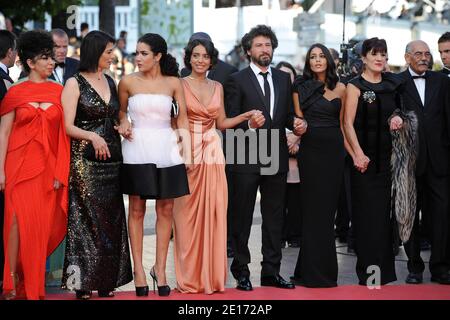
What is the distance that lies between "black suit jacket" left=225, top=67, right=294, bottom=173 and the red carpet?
99 cm

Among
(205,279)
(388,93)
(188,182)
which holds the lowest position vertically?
(205,279)

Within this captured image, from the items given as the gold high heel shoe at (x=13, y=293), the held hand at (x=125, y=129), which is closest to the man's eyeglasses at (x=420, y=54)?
the held hand at (x=125, y=129)

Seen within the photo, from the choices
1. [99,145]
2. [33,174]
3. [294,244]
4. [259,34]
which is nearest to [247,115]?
[259,34]

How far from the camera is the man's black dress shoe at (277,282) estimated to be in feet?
27.4

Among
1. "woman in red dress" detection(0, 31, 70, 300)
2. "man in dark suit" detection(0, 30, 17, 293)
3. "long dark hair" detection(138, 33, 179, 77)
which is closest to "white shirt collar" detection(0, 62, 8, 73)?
"man in dark suit" detection(0, 30, 17, 293)

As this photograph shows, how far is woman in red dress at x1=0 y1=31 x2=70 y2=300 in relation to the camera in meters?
7.54

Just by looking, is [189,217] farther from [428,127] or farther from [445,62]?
[445,62]

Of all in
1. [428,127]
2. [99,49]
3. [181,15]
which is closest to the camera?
[99,49]

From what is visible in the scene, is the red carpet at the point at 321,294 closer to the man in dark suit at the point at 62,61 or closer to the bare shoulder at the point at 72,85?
the bare shoulder at the point at 72,85

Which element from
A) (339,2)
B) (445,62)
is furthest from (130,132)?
(339,2)

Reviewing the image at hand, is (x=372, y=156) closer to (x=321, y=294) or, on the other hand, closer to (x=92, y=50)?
(x=321, y=294)

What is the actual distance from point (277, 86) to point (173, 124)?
96 cm

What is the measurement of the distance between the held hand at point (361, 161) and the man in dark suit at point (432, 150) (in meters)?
0.58

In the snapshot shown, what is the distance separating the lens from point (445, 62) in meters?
9.54
